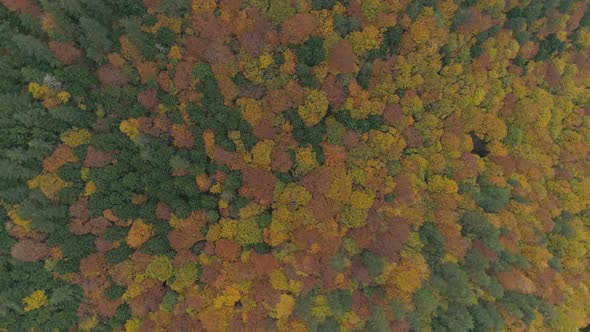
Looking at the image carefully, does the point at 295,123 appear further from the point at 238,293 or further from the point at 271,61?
the point at 238,293

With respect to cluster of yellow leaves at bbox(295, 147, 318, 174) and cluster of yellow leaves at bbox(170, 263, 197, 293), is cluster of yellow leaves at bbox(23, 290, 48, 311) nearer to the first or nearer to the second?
cluster of yellow leaves at bbox(170, 263, 197, 293)

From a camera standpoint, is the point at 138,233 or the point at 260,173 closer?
the point at 138,233

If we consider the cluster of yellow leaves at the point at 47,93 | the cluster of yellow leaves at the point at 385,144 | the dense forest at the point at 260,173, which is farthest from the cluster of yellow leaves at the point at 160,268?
the cluster of yellow leaves at the point at 385,144

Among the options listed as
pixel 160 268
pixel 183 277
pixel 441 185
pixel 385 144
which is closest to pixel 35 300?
pixel 160 268

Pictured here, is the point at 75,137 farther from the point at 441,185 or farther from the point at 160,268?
the point at 441,185

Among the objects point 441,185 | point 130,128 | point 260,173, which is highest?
point 441,185

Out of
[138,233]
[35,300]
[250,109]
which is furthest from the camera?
[250,109]

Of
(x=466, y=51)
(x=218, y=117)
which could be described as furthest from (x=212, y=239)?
(x=466, y=51)

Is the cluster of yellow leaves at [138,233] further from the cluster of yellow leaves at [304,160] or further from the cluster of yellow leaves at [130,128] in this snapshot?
the cluster of yellow leaves at [304,160]

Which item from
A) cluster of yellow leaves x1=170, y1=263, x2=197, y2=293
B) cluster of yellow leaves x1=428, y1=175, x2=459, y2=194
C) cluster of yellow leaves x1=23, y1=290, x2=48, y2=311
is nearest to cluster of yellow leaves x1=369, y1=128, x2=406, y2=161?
cluster of yellow leaves x1=428, y1=175, x2=459, y2=194
